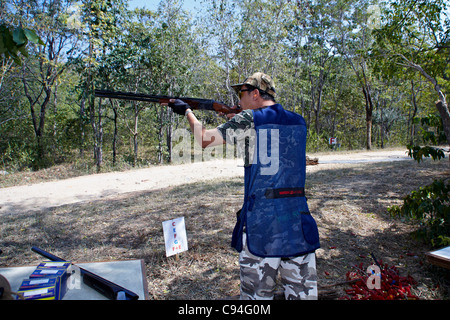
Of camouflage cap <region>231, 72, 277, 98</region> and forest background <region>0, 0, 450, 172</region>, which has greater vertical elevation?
forest background <region>0, 0, 450, 172</region>

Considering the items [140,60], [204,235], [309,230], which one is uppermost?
[140,60]

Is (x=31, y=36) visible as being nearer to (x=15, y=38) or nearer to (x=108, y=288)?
(x=15, y=38)

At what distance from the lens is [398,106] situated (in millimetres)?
31016

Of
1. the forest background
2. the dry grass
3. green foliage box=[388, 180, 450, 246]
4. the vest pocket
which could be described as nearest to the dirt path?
the dry grass

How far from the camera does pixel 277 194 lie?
193 cm

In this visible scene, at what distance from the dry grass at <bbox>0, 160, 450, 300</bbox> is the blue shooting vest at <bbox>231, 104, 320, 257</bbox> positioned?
1.26 m

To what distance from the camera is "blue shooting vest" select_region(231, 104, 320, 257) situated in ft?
6.19

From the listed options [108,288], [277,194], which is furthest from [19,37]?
[277,194]

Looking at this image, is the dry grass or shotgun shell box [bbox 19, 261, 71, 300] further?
the dry grass

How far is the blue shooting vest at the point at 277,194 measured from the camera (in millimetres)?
1886

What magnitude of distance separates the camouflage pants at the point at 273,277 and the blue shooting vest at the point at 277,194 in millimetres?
86

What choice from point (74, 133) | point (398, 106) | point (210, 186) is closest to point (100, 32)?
point (74, 133)

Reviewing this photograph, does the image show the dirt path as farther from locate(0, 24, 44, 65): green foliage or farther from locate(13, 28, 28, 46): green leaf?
locate(13, 28, 28, 46): green leaf

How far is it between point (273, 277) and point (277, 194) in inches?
21.1
